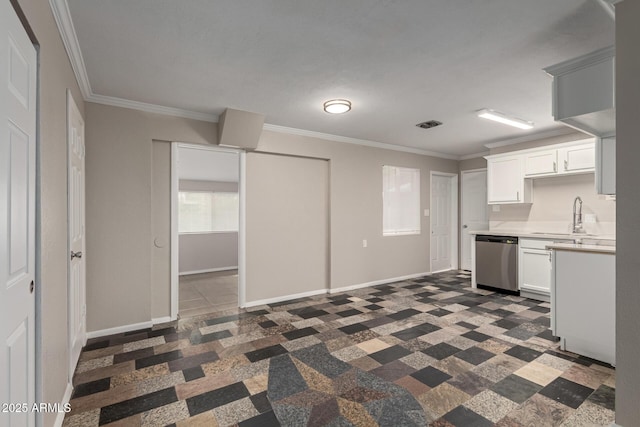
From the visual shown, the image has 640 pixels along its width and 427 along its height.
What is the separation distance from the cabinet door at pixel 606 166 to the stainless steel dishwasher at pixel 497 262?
211cm

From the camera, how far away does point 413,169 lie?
6.18 m

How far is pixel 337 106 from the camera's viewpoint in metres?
3.52

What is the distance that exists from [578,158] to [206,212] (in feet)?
23.9

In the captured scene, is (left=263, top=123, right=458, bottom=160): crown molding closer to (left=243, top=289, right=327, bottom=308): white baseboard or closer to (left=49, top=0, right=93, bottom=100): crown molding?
(left=49, top=0, right=93, bottom=100): crown molding

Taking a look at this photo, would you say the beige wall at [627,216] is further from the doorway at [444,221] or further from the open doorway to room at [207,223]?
the open doorway to room at [207,223]

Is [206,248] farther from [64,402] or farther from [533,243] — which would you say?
[533,243]

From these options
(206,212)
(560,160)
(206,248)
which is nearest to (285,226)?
(206,248)

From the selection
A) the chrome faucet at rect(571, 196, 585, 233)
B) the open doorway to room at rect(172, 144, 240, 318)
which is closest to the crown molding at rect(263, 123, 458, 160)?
the open doorway to room at rect(172, 144, 240, 318)

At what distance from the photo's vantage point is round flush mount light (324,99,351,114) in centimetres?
348

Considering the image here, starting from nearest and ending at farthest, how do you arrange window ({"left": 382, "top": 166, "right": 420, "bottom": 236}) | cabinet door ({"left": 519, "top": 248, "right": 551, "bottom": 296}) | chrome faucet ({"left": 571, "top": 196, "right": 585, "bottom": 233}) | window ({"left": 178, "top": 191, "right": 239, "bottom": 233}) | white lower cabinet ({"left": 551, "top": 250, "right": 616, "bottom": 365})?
white lower cabinet ({"left": 551, "top": 250, "right": 616, "bottom": 365})
cabinet door ({"left": 519, "top": 248, "right": 551, "bottom": 296})
chrome faucet ({"left": 571, "top": 196, "right": 585, "bottom": 233})
window ({"left": 382, "top": 166, "right": 420, "bottom": 236})
window ({"left": 178, "top": 191, "right": 239, "bottom": 233})

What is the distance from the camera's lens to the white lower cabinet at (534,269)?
175 inches

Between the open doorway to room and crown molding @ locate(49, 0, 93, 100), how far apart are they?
2.76 m

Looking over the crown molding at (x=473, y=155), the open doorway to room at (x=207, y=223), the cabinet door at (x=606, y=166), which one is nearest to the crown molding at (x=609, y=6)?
the cabinet door at (x=606, y=166)

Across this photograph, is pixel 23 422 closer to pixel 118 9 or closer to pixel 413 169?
pixel 118 9
